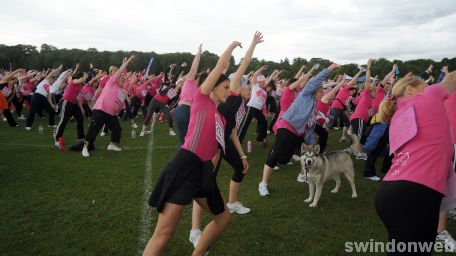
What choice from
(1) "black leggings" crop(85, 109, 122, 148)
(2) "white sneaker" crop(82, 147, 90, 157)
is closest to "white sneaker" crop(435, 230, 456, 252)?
(1) "black leggings" crop(85, 109, 122, 148)

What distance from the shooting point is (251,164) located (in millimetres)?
8914

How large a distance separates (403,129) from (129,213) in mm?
4220

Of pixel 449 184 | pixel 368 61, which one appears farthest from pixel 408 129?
pixel 368 61

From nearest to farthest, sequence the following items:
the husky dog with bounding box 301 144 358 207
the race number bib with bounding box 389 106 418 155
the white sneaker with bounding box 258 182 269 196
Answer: the race number bib with bounding box 389 106 418 155 < the husky dog with bounding box 301 144 358 207 < the white sneaker with bounding box 258 182 269 196

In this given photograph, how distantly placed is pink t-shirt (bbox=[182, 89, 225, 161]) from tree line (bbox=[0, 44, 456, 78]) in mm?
38382

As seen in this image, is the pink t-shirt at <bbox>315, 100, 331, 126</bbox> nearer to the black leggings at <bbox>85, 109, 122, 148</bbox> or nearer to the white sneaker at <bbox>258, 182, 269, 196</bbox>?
the white sneaker at <bbox>258, 182, 269, 196</bbox>

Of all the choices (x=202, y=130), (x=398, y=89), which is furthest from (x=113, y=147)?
(x=398, y=89)

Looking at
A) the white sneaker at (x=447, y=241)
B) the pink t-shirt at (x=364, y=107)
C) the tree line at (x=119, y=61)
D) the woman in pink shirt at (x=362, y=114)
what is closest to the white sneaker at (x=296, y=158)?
the woman in pink shirt at (x=362, y=114)

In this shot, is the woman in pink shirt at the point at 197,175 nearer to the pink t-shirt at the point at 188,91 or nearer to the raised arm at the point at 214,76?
the raised arm at the point at 214,76

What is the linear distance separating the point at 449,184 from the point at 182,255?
2.94 metres

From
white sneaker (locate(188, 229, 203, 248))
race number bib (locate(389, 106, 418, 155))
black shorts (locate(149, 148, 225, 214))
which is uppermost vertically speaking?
race number bib (locate(389, 106, 418, 155))

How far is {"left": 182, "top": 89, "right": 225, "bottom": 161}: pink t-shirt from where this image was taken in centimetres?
323

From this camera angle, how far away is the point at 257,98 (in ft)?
34.7

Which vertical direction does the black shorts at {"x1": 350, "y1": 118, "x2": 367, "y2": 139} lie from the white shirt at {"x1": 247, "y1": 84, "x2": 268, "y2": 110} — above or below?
below
